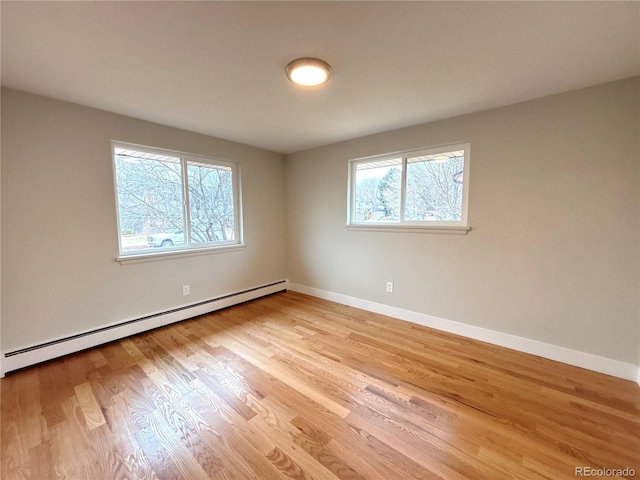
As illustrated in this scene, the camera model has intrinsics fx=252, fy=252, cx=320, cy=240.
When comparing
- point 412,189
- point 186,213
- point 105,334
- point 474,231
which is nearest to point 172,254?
point 186,213

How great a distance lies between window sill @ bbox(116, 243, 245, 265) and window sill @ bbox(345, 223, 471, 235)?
1656mm

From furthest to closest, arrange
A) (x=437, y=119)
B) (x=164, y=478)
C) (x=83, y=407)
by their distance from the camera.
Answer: (x=437, y=119) → (x=83, y=407) → (x=164, y=478)

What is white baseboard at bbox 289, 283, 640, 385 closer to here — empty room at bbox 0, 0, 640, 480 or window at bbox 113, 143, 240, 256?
empty room at bbox 0, 0, 640, 480

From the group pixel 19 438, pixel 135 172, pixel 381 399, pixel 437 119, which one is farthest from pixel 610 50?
pixel 19 438

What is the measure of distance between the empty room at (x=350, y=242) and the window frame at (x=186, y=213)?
0.04m

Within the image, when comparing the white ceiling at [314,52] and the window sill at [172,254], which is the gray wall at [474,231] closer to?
the window sill at [172,254]

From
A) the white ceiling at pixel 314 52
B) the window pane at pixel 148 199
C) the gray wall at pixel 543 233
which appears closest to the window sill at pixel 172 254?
the window pane at pixel 148 199

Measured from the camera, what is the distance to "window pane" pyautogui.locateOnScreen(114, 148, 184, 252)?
2.58m

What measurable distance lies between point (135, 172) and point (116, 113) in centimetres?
56

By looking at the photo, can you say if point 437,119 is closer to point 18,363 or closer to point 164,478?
point 164,478

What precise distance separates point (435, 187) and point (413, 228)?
0.50 m

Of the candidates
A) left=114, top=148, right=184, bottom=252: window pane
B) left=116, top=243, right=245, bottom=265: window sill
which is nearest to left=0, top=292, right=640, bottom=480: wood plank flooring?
left=116, top=243, right=245, bottom=265: window sill

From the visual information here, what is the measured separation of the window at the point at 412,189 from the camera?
2.65m

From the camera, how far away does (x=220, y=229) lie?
345 cm
